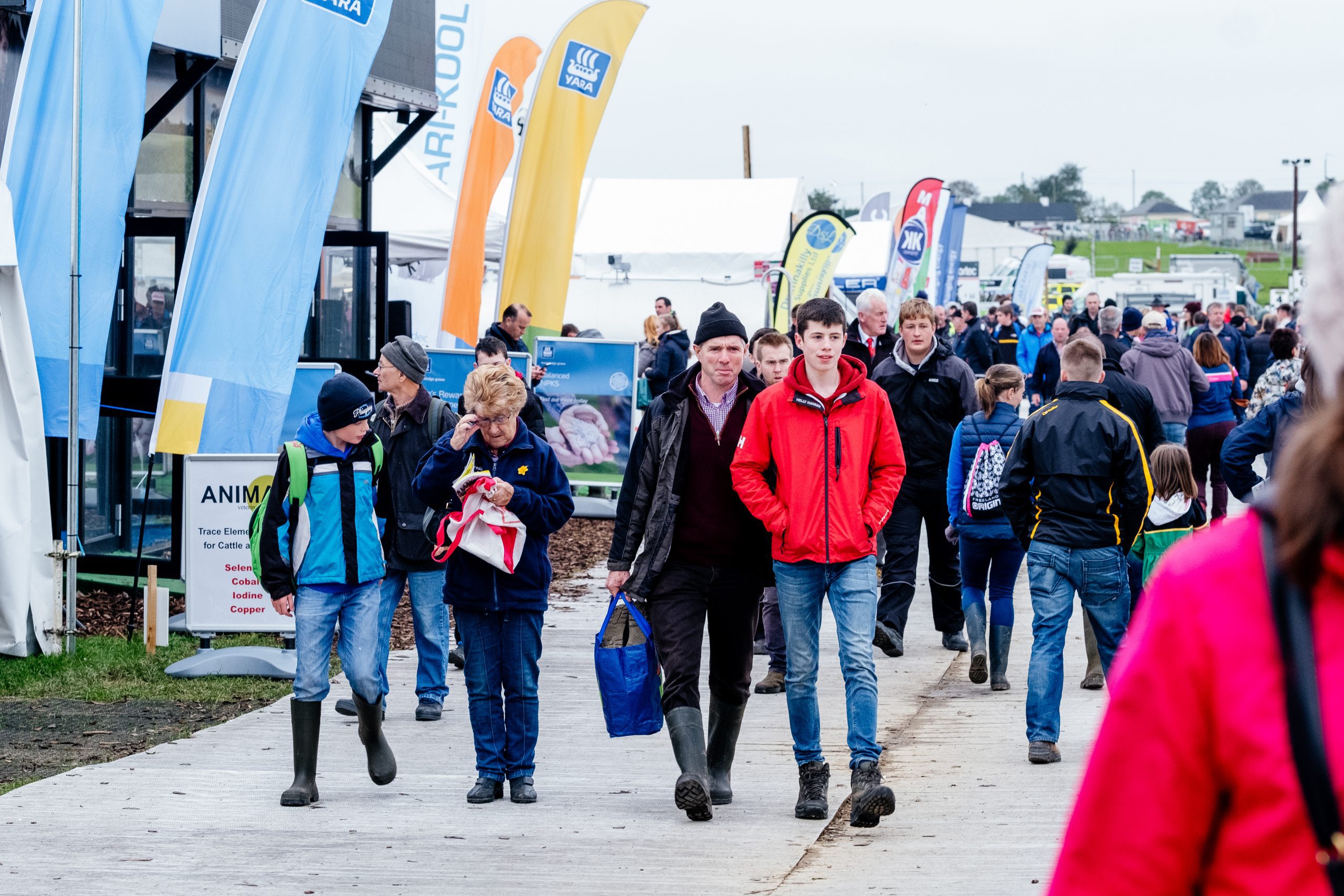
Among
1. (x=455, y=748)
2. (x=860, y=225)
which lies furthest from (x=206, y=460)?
(x=860, y=225)

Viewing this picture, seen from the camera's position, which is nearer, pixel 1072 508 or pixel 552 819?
pixel 552 819

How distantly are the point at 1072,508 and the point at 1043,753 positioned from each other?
106cm

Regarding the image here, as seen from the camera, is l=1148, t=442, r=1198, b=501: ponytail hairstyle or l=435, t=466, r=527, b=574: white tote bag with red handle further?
l=1148, t=442, r=1198, b=501: ponytail hairstyle

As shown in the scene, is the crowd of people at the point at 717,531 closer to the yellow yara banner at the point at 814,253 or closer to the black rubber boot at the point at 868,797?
the black rubber boot at the point at 868,797

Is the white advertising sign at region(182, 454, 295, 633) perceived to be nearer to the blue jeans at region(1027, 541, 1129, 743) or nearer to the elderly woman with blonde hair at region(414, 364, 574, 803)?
the elderly woman with blonde hair at region(414, 364, 574, 803)

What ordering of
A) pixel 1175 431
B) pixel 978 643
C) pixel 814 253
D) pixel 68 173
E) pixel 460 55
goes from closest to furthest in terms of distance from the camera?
pixel 978 643, pixel 68 173, pixel 1175 431, pixel 460 55, pixel 814 253

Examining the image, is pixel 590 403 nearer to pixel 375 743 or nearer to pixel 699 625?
pixel 375 743

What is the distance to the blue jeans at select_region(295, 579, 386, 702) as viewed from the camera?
6.20m

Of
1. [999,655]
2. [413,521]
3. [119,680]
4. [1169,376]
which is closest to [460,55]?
[1169,376]

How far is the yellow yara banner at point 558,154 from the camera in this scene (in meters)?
14.5

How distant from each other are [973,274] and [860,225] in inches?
926

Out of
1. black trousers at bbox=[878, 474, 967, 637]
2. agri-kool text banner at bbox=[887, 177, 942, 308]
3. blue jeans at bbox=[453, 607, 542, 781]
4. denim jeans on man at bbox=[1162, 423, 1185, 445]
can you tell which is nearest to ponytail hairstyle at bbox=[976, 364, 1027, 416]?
black trousers at bbox=[878, 474, 967, 637]

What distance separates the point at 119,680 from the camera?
339 inches

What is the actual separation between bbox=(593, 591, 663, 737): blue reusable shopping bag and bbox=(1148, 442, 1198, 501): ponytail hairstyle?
3281 millimetres
